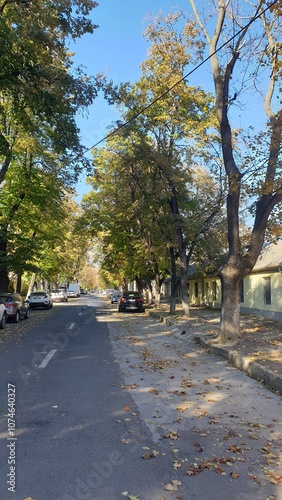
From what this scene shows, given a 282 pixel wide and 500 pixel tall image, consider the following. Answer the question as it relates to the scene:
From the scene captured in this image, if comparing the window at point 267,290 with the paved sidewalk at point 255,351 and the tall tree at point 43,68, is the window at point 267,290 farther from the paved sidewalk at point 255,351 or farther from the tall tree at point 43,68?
the tall tree at point 43,68

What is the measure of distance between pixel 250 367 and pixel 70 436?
197 inches

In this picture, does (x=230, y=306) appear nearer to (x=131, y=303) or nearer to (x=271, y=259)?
(x=271, y=259)

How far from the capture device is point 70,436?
4855mm

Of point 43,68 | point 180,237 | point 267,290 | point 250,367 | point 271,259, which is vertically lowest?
point 250,367

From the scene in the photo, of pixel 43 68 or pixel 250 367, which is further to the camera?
pixel 43 68

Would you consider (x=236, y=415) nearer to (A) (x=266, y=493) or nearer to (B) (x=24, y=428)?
(A) (x=266, y=493)

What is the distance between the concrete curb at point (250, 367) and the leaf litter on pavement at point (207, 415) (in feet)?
0.61

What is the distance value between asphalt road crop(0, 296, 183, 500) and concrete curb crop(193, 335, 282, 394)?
2.71 meters

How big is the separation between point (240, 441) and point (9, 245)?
23.2 metres

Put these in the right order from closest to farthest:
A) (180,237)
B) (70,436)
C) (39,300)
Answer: (70,436)
(180,237)
(39,300)

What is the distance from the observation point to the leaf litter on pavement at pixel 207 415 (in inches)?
166

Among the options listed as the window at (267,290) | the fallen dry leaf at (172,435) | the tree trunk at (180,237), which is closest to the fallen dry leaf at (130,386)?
the fallen dry leaf at (172,435)

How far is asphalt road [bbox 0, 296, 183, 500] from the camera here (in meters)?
3.70

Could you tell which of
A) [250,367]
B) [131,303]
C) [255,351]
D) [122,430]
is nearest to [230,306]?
[255,351]
